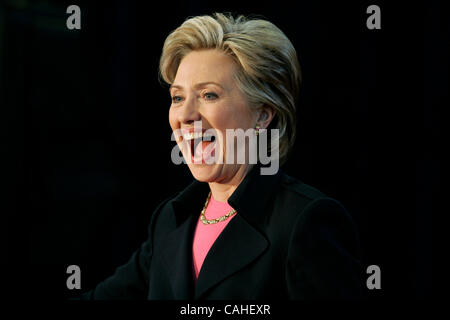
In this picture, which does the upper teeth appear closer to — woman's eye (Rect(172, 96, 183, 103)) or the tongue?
the tongue

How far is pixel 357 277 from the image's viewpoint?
154cm

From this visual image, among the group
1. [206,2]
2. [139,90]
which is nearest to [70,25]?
[139,90]

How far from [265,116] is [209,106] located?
201mm

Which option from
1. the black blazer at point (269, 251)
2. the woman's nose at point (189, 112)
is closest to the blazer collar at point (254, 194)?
the black blazer at point (269, 251)

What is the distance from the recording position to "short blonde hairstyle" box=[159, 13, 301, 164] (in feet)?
5.54

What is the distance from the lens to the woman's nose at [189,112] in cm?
169

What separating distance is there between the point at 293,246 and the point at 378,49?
0.90 metres

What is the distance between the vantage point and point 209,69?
5.57ft

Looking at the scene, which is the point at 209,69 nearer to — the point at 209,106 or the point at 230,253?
the point at 209,106

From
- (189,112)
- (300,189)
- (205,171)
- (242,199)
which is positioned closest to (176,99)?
(189,112)

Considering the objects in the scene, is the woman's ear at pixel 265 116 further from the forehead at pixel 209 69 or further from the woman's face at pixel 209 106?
the forehead at pixel 209 69

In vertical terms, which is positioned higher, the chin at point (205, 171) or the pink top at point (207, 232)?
the chin at point (205, 171)

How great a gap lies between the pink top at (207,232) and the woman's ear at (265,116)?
0.29m
